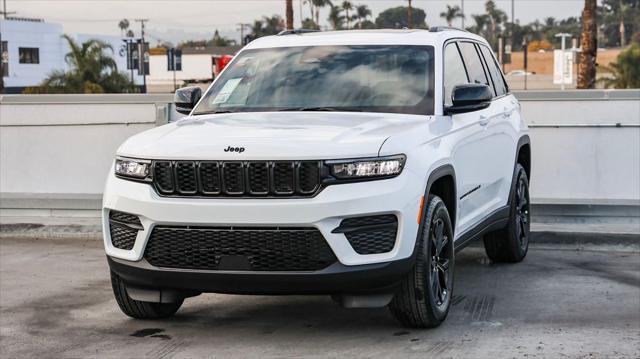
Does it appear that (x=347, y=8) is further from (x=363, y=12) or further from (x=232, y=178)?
(x=232, y=178)

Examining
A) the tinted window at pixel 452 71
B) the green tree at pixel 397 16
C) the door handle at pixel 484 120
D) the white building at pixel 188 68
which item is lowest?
the white building at pixel 188 68

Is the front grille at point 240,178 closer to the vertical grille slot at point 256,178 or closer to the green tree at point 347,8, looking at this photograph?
the vertical grille slot at point 256,178

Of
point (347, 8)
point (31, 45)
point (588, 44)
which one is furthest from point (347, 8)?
point (588, 44)

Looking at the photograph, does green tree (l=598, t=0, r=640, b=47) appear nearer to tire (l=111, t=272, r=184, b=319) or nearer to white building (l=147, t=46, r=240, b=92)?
white building (l=147, t=46, r=240, b=92)

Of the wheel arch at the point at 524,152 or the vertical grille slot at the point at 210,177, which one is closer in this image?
the vertical grille slot at the point at 210,177

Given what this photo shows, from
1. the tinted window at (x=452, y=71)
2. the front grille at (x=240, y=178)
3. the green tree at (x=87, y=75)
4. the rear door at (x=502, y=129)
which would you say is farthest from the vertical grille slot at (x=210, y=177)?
the green tree at (x=87, y=75)

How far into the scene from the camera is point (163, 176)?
253 inches

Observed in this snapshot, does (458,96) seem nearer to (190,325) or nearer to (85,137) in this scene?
(190,325)

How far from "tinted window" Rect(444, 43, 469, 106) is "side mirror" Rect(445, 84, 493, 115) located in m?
0.10

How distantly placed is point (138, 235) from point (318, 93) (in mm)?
1714

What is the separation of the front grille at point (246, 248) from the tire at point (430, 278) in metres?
0.61

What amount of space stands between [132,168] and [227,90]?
144 cm

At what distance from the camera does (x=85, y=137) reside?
40.6ft

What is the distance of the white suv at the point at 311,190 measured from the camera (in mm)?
6160
